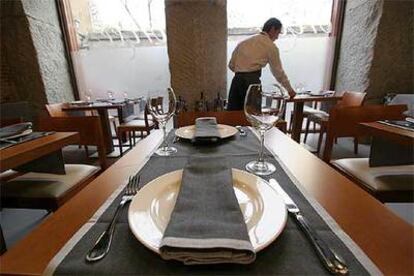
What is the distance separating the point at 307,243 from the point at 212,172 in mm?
253

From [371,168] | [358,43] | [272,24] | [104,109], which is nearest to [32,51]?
[104,109]

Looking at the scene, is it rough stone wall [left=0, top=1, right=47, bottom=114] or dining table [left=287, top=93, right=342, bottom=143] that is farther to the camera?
rough stone wall [left=0, top=1, right=47, bottom=114]

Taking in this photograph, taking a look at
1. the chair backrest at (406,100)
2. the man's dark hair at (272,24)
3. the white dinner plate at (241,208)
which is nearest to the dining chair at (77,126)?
the white dinner plate at (241,208)

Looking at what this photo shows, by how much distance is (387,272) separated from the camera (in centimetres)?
32

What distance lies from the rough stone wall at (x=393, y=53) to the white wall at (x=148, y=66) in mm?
748

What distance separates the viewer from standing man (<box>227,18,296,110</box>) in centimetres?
244

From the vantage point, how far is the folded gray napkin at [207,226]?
32 cm

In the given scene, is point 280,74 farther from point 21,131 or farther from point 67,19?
point 67,19

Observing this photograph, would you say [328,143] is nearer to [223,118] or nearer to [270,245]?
[223,118]

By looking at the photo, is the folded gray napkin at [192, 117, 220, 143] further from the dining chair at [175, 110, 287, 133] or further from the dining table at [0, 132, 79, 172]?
the dining table at [0, 132, 79, 172]

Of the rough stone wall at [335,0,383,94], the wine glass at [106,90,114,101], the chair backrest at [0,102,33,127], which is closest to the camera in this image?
the chair backrest at [0,102,33,127]

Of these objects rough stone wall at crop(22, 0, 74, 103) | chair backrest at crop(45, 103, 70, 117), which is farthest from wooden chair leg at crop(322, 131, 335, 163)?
rough stone wall at crop(22, 0, 74, 103)

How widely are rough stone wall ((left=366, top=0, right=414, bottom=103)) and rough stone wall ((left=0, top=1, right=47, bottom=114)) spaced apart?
428 cm

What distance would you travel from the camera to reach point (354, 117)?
1289 millimetres
